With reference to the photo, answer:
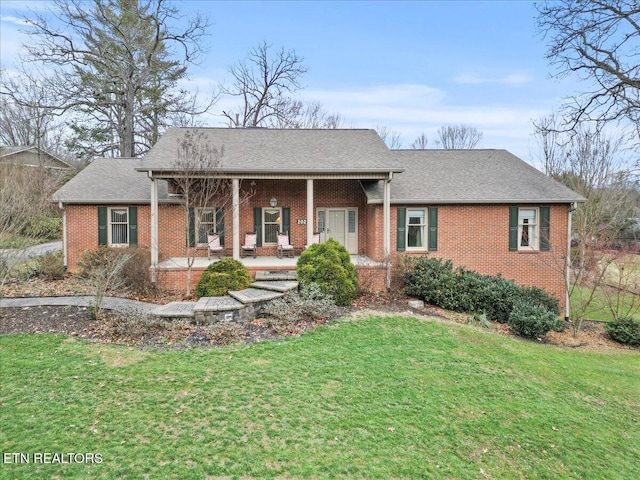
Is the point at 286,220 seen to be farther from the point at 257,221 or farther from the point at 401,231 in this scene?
the point at 401,231

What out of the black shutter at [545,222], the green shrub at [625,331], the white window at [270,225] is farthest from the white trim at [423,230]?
the green shrub at [625,331]

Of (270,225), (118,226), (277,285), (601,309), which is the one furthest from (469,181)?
(118,226)

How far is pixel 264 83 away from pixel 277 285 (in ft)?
72.2

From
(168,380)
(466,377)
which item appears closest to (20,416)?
(168,380)

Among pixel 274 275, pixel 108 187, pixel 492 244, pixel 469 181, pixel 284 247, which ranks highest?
pixel 469 181

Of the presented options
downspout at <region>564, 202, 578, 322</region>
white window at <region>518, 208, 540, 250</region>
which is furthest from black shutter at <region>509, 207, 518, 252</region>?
downspout at <region>564, 202, 578, 322</region>

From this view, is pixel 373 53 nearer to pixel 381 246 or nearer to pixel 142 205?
pixel 381 246

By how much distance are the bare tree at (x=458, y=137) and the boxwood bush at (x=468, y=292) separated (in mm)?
29790

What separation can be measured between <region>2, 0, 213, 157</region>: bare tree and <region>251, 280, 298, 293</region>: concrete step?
55.9 ft

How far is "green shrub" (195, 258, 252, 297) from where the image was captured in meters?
8.63

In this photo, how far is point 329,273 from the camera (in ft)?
29.4

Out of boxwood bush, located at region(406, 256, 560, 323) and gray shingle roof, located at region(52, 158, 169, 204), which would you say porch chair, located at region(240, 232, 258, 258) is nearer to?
gray shingle roof, located at region(52, 158, 169, 204)

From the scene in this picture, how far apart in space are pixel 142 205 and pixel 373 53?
1276 cm

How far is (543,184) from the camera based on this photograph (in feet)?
41.7
